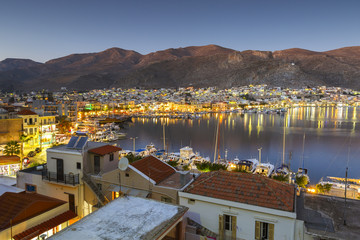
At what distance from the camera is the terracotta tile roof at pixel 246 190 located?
4.84 meters

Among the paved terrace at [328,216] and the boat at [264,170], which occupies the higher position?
the paved terrace at [328,216]

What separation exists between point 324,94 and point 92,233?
456 ft

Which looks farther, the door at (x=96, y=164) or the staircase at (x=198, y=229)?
the door at (x=96, y=164)

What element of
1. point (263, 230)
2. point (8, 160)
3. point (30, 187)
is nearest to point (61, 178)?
point (30, 187)

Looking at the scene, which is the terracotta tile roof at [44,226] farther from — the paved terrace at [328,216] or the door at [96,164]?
the paved terrace at [328,216]

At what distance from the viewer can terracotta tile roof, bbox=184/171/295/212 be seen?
4844 millimetres

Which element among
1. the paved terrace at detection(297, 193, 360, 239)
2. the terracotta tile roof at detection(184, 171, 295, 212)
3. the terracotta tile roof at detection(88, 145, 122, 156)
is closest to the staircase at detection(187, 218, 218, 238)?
the terracotta tile roof at detection(184, 171, 295, 212)

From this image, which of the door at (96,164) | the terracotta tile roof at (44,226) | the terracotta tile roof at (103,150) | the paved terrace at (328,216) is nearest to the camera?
the paved terrace at (328,216)

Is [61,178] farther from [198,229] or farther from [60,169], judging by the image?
[198,229]

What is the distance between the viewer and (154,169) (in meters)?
7.32

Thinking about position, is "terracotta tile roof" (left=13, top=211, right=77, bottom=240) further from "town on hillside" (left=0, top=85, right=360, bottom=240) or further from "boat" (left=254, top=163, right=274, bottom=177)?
"boat" (left=254, top=163, right=274, bottom=177)

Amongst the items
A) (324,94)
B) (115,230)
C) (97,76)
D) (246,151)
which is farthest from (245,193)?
(97,76)

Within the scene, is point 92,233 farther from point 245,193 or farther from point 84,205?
point 84,205

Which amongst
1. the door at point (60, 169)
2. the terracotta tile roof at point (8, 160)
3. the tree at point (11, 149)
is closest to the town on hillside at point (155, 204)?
the door at point (60, 169)
